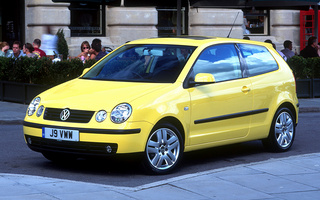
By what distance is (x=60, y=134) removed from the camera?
7.62 m

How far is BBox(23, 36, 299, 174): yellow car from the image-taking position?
296 inches

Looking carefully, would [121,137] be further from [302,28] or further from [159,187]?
[302,28]

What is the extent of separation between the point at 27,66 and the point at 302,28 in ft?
45.1

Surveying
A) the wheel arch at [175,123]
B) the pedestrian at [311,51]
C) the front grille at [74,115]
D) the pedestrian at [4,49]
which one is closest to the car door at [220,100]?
the wheel arch at [175,123]

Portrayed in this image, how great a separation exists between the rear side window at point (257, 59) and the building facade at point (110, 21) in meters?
10.8

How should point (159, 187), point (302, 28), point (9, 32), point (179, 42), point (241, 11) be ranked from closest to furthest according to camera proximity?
point (159, 187) < point (179, 42) < point (9, 32) < point (241, 11) < point (302, 28)

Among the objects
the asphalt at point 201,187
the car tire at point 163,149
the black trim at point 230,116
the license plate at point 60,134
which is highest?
the black trim at point 230,116

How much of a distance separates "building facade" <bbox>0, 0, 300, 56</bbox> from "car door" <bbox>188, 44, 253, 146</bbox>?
1167 centimetres

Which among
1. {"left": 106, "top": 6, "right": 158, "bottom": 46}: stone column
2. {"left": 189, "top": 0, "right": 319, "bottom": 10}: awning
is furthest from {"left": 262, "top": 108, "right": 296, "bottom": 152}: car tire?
{"left": 106, "top": 6, "right": 158, "bottom": 46}: stone column

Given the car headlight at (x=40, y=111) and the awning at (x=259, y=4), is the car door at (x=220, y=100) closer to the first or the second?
the car headlight at (x=40, y=111)

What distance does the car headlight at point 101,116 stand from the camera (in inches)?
294

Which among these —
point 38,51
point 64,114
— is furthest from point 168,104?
point 38,51

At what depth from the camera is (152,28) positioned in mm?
23250

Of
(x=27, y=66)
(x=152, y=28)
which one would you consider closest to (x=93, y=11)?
(x=152, y=28)
